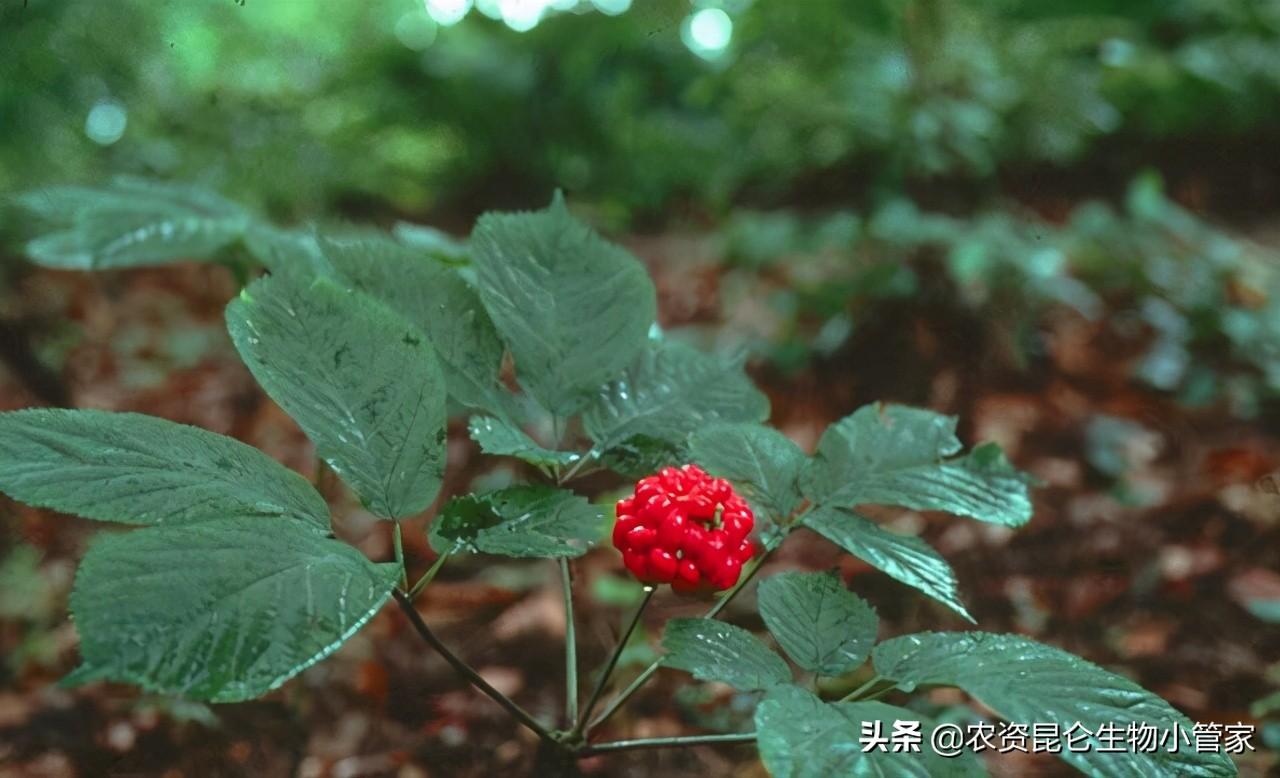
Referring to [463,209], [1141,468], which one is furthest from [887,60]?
[463,209]

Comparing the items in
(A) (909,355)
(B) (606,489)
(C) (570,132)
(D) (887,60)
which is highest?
(D) (887,60)

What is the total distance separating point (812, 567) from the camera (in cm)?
157

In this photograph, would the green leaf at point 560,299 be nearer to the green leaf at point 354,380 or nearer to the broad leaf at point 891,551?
the green leaf at point 354,380

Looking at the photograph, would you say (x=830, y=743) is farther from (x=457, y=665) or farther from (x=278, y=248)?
(x=278, y=248)

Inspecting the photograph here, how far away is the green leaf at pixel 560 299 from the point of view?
74 centimetres

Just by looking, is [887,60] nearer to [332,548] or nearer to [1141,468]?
[1141,468]

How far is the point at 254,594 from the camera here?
1.58 feet

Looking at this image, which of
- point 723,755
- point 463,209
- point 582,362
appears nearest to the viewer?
point 582,362

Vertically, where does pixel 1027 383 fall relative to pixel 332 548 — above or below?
below

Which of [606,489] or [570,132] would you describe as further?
[570,132]

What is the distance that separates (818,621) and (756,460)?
15cm

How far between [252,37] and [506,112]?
1149mm

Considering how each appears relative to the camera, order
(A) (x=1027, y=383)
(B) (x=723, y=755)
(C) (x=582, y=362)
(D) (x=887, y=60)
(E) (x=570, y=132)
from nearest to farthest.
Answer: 1. (C) (x=582, y=362)
2. (B) (x=723, y=755)
3. (A) (x=1027, y=383)
4. (D) (x=887, y=60)
5. (E) (x=570, y=132)

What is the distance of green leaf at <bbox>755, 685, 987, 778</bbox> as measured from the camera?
481 mm
